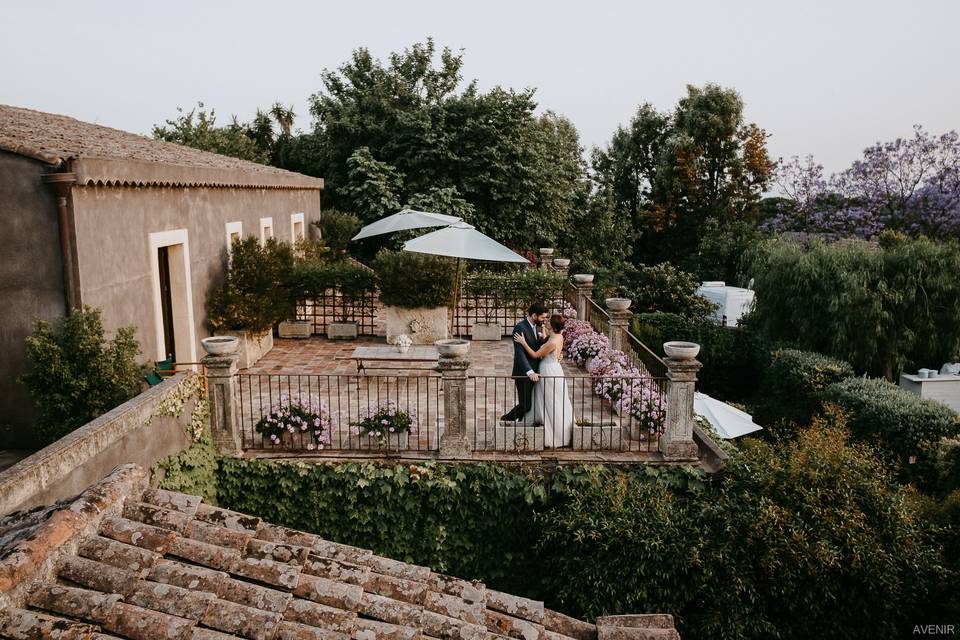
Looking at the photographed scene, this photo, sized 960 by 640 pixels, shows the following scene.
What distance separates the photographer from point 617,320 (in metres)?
12.9

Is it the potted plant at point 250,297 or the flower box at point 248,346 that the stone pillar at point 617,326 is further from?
the flower box at point 248,346

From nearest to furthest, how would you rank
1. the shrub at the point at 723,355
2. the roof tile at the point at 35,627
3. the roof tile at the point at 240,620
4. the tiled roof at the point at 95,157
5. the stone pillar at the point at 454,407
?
1. the roof tile at the point at 35,627
2. the roof tile at the point at 240,620
3. the tiled roof at the point at 95,157
4. the stone pillar at the point at 454,407
5. the shrub at the point at 723,355

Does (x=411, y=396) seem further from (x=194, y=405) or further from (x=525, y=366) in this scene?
(x=194, y=405)

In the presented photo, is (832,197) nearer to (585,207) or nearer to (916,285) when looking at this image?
(585,207)

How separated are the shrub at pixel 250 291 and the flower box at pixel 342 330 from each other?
167cm

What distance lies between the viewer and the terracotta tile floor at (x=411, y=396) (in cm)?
881

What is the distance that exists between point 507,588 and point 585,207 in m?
23.9

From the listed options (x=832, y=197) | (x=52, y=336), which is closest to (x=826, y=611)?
(x=52, y=336)

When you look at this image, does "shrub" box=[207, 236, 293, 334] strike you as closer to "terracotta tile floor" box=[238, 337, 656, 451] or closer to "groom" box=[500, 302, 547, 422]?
"terracotta tile floor" box=[238, 337, 656, 451]

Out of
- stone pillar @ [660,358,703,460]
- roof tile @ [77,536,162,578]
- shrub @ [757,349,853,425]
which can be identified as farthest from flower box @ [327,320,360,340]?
roof tile @ [77,536,162,578]

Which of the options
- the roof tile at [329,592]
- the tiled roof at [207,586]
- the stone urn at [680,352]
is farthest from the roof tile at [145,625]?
the stone urn at [680,352]

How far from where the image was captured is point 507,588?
28.2 feet

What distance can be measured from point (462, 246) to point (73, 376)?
264 inches

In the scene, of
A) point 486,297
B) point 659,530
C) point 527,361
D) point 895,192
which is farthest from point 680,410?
point 895,192
